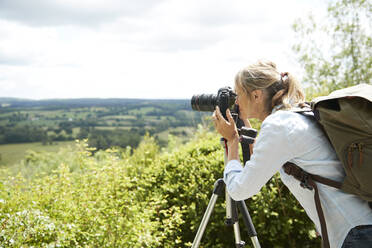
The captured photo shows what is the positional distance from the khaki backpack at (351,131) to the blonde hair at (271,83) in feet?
1.10

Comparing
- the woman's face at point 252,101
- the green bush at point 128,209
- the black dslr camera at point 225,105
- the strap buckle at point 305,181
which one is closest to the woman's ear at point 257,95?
the woman's face at point 252,101

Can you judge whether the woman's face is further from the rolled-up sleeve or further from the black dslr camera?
the rolled-up sleeve

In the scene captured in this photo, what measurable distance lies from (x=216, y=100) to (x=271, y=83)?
63 centimetres

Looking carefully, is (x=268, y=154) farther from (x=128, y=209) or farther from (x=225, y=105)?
(x=128, y=209)

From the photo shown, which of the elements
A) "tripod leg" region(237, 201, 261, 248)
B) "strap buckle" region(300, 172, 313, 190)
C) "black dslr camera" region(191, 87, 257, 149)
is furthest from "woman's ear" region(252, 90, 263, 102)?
"tripod leg" region(237, 201, 261, 248)

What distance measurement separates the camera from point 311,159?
1503 millimetres

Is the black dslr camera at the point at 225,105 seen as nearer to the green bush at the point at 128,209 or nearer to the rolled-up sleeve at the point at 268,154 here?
the rolled-up sleeve at the point at 268,154

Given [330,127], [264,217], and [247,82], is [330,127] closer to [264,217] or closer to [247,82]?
[247,82]

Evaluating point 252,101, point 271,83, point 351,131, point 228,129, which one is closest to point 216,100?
point 228,129

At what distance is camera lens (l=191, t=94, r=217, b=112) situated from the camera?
240 centimetres

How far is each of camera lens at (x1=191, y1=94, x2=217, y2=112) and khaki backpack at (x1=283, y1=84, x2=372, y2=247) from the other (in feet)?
3.36

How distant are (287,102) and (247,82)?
258 millimetres

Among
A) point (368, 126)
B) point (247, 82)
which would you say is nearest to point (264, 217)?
point (247, 82)

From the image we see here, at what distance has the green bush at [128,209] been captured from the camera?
2.41 metres
